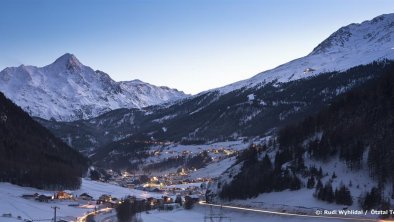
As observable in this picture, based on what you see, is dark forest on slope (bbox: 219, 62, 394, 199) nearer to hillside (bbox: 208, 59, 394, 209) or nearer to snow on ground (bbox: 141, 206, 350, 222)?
hillside (bbox: 208, 59, 394, 209)

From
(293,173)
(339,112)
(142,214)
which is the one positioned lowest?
(142,214)

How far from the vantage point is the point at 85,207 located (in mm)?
195875

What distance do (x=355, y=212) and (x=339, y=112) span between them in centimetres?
4945

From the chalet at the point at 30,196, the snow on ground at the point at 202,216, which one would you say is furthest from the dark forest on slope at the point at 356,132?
the chalet at the point at 30,196

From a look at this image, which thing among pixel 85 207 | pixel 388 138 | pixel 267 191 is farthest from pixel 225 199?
pixel 85 207

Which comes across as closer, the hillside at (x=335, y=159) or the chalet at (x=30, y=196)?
the hillside at (x=335, y=159)

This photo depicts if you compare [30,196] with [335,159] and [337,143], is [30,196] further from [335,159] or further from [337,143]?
[335,159]

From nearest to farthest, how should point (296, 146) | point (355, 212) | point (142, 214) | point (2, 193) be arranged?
1. point (355, 212)
2. point (296, 146)
3. point (142, 214)
4. point (2, 193)

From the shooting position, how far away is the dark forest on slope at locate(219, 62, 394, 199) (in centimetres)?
11188

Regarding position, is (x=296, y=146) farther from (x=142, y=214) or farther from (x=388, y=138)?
(x=142, y=214)

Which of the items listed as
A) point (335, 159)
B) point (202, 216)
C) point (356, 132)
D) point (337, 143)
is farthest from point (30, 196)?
point (356, 132)

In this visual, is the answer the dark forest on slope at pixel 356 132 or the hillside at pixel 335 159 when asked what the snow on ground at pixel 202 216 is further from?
the dark forest on slope at pixel 356 132

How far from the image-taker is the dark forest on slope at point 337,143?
112 m

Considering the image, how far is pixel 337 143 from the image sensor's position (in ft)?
409
